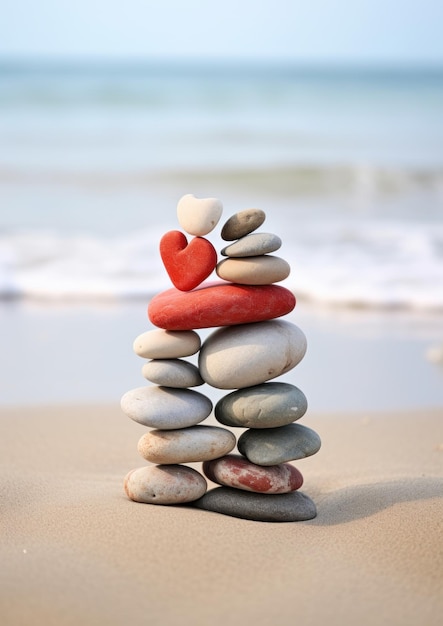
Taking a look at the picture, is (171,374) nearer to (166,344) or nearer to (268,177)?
(166,344)

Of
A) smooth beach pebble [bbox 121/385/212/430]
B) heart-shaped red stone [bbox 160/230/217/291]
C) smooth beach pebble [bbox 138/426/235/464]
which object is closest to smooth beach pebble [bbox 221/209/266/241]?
heart-shaped red stone [bbox 160/230/217/291]

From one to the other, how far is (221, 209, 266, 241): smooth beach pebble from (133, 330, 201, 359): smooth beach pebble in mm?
434

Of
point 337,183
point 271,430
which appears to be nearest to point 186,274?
point 271,430

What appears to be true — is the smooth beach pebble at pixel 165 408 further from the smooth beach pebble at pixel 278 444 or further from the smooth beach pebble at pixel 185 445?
the smooth beach pebble at pixel 278 444

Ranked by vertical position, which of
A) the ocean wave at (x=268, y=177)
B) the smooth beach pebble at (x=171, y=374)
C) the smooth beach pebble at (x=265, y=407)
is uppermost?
the ocean wave at (x=268, y=177)

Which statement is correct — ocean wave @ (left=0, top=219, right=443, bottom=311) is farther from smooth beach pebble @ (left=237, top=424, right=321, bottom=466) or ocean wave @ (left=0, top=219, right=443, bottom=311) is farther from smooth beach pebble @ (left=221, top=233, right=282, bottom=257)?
smooth beach pebble @ (left=221, top=233, right=282, bottom=257)

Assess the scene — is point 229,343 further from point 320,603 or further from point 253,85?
point 253,85

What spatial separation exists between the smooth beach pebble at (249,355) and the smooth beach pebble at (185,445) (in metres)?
0.21

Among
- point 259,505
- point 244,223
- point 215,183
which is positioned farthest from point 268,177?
point 259,505

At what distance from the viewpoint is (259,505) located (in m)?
3.59

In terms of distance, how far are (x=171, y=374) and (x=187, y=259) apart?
1.50 feet

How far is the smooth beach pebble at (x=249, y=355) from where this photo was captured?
3533 millimetres

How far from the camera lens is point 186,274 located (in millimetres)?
3604

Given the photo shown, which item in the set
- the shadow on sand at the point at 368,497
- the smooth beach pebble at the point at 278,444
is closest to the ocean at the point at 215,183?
the shadow on sand at the point at 368,497
